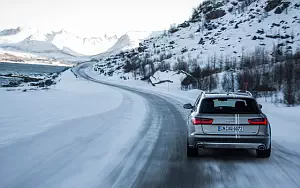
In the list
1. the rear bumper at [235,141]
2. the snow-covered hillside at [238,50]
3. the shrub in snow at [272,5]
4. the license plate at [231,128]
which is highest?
the shrub in snow at [272,5]

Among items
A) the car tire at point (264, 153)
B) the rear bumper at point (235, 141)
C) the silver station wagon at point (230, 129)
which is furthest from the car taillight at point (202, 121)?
the car tire at point (264, 153)

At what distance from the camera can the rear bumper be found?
6.74m

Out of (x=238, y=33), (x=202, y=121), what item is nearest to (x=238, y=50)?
(x=238, y=33)

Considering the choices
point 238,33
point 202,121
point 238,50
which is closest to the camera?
point 202,121

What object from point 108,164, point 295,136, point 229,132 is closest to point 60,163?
point 108,164

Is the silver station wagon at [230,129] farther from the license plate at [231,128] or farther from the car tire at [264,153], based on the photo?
the car tire at [264,153]

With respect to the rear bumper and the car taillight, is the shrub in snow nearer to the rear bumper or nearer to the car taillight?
the rear bumper

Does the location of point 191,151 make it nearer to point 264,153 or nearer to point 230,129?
point 230,129

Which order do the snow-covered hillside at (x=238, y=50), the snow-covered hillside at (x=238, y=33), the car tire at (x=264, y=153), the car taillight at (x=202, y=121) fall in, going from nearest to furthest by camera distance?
the car taillight at (x=202, y=121), the car tire at (x=264, y=153), the snow-covered hillside at (x=238, y=50), the snow-covered hillside at (x=238, y=33)

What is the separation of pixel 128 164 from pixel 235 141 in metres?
2.28

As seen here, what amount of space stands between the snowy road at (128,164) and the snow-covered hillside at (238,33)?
138 ft

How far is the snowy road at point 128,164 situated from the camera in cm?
555

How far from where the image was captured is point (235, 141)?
675cm

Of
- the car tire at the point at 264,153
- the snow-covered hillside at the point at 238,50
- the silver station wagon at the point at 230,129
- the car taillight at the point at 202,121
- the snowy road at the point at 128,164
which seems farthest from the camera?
the snow-covered hillside at the point at 238,50
